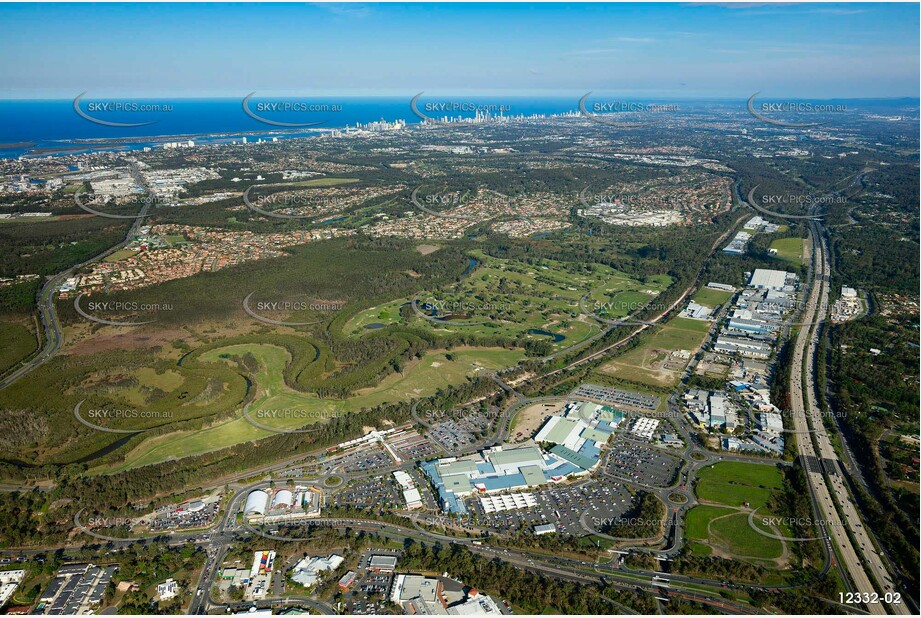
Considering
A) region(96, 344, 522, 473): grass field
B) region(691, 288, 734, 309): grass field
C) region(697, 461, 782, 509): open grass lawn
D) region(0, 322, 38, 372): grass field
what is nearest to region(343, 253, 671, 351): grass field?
region(691, 288, 734, 309): grass field

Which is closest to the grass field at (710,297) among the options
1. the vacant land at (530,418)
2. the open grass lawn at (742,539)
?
the vacant land at (530,418)

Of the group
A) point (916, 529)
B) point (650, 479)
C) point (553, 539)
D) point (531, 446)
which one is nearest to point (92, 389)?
point (531, 446)

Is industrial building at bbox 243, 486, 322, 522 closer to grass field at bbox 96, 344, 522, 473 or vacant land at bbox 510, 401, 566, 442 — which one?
grass field at bbox 96, 344, 522, 473

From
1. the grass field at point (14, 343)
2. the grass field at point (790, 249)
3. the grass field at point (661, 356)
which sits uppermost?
the grass field at point (14, 343)

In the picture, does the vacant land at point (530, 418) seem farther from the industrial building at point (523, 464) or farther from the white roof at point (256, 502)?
the white roof at point (256, 502)

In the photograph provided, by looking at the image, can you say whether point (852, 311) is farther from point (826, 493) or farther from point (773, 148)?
point (773, 148)

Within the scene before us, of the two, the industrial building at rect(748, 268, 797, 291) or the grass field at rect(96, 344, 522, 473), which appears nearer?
the grass field at rect(96, 344, 522, 473)
